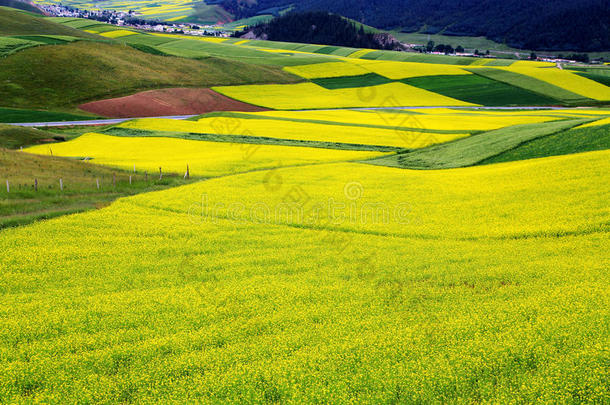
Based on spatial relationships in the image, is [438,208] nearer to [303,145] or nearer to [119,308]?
[119,308]

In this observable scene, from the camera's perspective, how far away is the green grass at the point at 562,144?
31.0m

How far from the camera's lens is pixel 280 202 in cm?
2538

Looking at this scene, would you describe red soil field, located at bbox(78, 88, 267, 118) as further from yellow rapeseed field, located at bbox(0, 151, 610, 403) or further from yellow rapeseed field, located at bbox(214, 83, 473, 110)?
yellow rapeseed field, located at bbox(0, 151, 610, 403)

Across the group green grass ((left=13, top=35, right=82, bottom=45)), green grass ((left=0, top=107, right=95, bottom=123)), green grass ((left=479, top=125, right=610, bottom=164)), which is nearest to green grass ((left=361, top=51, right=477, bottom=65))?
green grass ((left=13, top=35, right=82, bottom=45))

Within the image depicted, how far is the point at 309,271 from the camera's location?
1622 centimetres

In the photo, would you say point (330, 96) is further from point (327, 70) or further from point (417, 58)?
point (417, 58)

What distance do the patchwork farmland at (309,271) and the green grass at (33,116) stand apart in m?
15.5

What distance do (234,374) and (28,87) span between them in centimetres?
7666

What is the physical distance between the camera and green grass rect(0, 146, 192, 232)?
22.1 metres

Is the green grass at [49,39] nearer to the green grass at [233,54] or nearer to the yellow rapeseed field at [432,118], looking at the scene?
the green grass at [233,54]

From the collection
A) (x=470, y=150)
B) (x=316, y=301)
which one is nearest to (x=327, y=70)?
(x=470, y=150)

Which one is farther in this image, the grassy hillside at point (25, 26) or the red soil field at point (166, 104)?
the grassy hillside at point (25, 26)

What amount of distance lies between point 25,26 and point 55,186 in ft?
352

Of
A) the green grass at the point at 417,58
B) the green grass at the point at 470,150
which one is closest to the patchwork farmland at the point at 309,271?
the green grass at the point at 470,150
